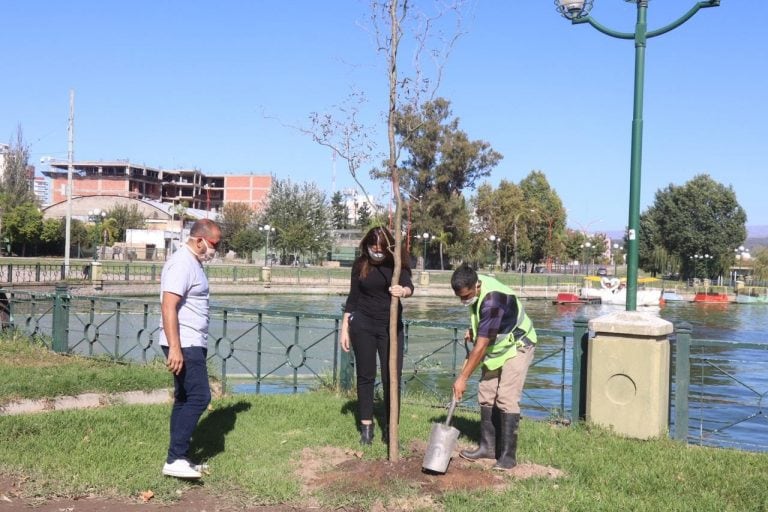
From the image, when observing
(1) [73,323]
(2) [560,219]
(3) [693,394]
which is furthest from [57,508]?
(2) [560,219]

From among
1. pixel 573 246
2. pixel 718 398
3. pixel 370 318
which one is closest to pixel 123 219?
pixel 573 246

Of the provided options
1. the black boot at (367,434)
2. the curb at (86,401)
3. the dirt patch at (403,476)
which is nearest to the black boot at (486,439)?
the dirt patch at (403,476)

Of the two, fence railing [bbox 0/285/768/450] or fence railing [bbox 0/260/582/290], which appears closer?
fence railing [bbox 0/285/768/450]

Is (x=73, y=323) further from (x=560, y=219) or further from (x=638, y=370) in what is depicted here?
(x=560, y=219)

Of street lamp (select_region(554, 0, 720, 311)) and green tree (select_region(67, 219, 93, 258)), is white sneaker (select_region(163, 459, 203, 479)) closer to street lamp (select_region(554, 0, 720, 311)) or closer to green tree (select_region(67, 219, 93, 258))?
street lamp (select_region(554, 0, 720, 311))

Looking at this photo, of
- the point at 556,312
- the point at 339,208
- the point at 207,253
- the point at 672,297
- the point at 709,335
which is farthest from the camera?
the point at 339,208

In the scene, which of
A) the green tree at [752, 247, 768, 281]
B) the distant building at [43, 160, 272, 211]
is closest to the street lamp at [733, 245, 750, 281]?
the green tree at [752, 247, 768, 281]

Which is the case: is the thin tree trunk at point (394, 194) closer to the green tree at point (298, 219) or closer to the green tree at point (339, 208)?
the green tree at point (298, 219)

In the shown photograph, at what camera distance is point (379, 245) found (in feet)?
19.1

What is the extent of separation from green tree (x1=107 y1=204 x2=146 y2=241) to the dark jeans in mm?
72847

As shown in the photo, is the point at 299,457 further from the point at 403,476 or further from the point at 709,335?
the point at 709,335

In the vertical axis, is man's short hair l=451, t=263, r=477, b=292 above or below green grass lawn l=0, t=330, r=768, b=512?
above

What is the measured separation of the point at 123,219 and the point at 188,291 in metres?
74.9

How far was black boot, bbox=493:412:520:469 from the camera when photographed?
522cm
